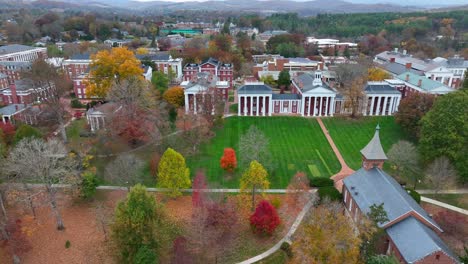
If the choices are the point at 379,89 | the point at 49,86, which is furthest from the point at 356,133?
the point at 49,86

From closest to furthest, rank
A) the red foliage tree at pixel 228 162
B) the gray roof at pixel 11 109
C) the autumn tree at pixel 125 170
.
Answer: the autumn tree at pixel 125 170 → the red foliage tree at pixel 228 162 → the gray roof at pixel 11 109

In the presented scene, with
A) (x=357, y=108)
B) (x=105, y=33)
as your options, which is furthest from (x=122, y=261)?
(x=105, y=33)

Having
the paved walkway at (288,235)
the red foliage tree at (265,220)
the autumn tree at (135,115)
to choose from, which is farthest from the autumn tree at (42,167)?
the paved walkway at (288,235)

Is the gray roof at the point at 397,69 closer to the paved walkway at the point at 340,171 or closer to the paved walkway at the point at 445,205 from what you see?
the paved walkway at the point at 340,171

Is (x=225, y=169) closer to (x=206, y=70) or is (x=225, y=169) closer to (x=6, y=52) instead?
(x=206, y=70)

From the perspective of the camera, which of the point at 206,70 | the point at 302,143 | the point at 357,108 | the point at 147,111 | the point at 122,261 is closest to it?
the point at 122,261

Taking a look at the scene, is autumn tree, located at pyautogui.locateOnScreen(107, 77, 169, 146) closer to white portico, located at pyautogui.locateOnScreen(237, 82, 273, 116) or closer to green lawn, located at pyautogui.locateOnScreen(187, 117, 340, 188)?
green lawn, located at pyautogui.locateOnScreen(187, 117, 340, 188)

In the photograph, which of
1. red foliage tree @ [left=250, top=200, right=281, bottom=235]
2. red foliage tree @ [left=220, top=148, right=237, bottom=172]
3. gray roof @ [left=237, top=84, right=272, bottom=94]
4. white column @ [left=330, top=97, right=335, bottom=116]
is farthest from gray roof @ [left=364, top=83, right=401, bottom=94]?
red foliage tree @ [left=250, top=200, right=281, bottom=235]
